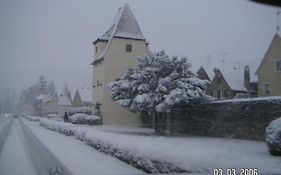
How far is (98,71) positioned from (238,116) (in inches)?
986

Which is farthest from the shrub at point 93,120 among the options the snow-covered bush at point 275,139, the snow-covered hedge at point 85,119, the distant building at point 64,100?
the distant building at point 64,100

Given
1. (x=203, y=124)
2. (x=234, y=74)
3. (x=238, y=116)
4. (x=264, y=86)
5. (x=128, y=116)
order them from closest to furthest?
(x=238, y=116), (x=203, y=124), (x=264, y=86), (x=128, y=116), (x=234, y=74)

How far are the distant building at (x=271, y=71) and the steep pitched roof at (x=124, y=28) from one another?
14219mm

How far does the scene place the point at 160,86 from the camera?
94.1 feet

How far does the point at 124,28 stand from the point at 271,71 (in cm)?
1700

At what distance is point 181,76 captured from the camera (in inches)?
1174

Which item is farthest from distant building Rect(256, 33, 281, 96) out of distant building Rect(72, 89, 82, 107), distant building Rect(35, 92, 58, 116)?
distant building Rect(35, 92, 58, 116)

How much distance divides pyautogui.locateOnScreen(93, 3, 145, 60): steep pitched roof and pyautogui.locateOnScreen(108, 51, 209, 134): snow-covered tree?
50.9 ft

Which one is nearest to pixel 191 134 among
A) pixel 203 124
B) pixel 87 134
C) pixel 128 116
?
pixel 203 124

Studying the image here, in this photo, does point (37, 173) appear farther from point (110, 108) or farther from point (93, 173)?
point (110, 108)

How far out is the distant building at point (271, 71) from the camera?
38.8 m

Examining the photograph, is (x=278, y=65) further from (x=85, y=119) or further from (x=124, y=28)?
Result: (x=85, y=119)

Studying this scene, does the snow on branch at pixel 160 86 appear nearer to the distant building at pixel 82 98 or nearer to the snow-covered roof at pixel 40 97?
the distant building at pixel 82 98

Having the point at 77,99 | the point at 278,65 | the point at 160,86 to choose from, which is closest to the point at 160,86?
the point at 160,86
